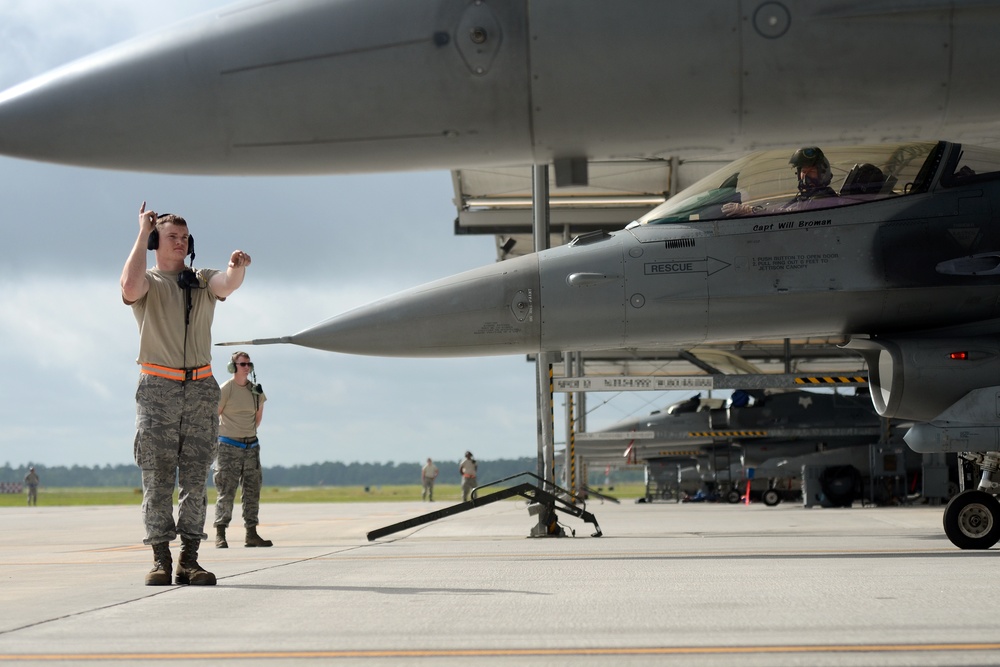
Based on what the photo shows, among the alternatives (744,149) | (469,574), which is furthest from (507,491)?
(744,149)

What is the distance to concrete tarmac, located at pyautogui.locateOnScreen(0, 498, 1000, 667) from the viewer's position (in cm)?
298

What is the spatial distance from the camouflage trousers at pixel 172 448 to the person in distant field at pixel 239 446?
3.73 m

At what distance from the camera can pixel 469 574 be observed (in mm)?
5543

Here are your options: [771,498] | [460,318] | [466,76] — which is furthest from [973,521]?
[771,498]

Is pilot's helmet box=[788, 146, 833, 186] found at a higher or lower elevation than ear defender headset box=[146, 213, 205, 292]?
higher

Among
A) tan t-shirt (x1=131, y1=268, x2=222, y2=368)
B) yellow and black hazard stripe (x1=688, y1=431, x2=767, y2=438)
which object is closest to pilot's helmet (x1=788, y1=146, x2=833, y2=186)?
tan t-shirt (x1=131, y1=268, x2=222, y2=368)

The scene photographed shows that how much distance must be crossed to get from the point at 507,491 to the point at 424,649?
5276mm

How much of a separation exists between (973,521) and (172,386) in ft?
18.4

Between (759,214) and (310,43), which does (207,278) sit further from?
(759,214)

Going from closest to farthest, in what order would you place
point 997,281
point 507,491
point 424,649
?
point 424,649 → point 997,281 → point 507,491

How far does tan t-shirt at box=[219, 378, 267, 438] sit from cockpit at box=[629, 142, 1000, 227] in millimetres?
4230

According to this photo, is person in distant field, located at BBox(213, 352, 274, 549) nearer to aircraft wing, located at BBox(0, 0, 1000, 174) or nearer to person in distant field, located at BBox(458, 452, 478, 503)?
aircraft wing, located at BBox(0, 0, 1000, 174)

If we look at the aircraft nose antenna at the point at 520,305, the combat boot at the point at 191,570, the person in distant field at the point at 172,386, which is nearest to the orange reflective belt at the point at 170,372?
the person in distant field at the point at 172,386

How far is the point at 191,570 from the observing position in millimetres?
5086
